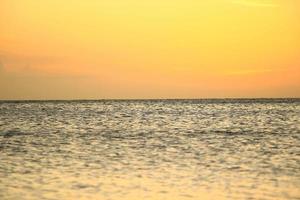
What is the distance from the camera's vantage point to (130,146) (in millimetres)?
34688

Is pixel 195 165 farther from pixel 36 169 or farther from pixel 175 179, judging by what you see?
pixel 36 169

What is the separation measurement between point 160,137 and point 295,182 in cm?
2285

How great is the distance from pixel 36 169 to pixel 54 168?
34.8 inches

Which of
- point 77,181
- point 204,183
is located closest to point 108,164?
point 77,181

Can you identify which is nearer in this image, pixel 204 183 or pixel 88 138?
pixel 204 183

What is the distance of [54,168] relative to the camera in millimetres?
23766

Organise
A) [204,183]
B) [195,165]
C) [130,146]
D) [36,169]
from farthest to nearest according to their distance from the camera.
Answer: [130,146] → [195,165] → [36,169] → [204,183]

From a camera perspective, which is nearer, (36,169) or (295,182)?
(295,182)

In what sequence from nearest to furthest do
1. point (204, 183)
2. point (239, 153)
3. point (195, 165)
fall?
point (204, 183)
point (195, 165)
point (239, 153)

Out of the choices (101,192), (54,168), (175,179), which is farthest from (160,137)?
(101,192)

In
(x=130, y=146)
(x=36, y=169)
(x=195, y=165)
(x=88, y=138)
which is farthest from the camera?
(x=88, y=138)

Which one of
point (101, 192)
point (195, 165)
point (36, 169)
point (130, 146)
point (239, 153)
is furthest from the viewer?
point (130, 146)

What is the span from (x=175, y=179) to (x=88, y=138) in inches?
859

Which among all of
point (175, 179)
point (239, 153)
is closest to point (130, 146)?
point (239, 153)
